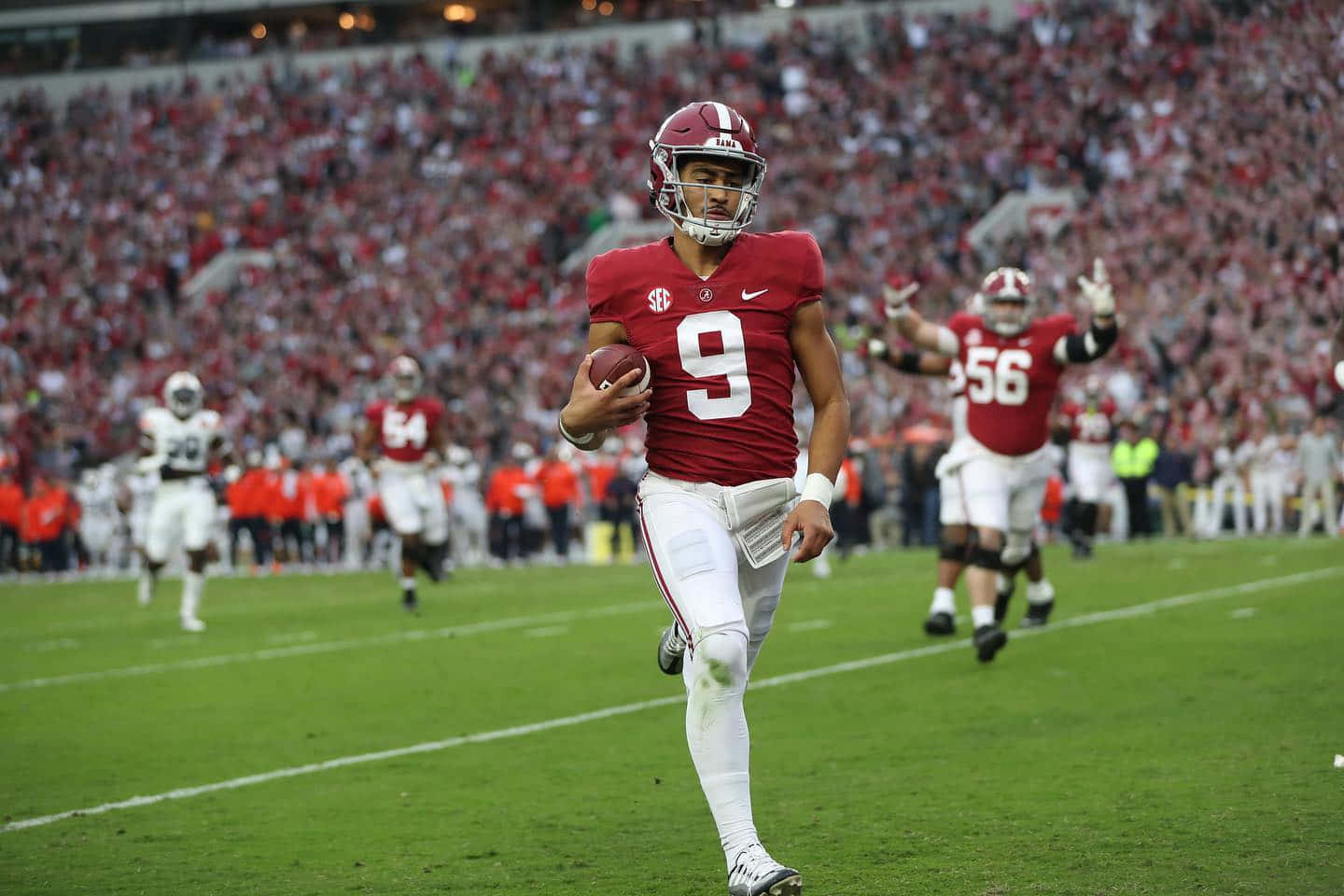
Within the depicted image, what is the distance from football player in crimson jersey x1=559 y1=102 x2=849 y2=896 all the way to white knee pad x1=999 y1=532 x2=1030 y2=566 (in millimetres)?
5659

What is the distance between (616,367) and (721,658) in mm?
818

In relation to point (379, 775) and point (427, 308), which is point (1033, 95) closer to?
point (427, 308)

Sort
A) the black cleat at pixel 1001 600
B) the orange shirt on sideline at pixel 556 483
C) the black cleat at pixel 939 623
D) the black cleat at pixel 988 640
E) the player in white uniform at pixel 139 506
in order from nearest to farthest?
the black cleat at pixel 988 640 < the black cleat at pixel 939 623 < the black cleat at pixel 1001 600 < the orange shirt on sideline at pixel 556 483 < the player in white uniform at pixel 139 506

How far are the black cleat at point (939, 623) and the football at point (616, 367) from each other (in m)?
6.20

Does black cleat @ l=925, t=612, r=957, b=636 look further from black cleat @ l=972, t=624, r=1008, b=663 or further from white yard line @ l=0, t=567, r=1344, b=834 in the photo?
black cleat @ l=972, t=624, r=1008, b=663

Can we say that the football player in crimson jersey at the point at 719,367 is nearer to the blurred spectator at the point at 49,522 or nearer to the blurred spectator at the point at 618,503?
the blurred spectator at the point at 618,503

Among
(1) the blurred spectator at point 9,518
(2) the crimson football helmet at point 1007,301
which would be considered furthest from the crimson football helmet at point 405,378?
(1) the blurred spectator at point 9,518

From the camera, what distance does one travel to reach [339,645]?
40.5 ft

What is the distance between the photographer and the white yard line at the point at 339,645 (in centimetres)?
1095

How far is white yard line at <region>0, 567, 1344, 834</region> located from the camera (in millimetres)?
6559

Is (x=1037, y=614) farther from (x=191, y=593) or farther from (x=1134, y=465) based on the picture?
(x=1134, y=465)

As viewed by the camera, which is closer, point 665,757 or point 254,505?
point 665,757

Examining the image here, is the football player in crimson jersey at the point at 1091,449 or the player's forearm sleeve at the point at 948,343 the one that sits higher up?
the player's forearm sleeve at the point at 948,343

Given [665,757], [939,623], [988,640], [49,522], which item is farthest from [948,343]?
[49,522]
